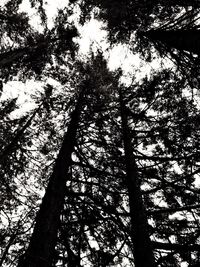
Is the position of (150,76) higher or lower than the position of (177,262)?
higher

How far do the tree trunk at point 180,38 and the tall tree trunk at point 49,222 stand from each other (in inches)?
137

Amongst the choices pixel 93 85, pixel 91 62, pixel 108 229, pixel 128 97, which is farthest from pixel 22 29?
pixel 108 229

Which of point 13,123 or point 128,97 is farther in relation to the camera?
point 13,123

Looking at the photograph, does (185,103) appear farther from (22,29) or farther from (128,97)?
(22,29)

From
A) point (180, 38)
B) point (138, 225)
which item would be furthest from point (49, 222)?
point (180, 38)

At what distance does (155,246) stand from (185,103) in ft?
13.0

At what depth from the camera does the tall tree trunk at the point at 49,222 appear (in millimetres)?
3408

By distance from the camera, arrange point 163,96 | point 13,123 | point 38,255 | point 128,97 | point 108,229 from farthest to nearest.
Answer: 1. point 13,123
2. point 128,97
3. point 163,96
4. point 108,229
5. point 38,255

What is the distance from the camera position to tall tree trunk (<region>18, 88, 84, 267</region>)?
134 inches

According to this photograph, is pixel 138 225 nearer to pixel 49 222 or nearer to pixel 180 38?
pixel 49 222

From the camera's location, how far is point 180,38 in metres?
5.29

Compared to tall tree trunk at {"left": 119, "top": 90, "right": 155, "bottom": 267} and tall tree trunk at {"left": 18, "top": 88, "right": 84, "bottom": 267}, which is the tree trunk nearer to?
tall tree trunk at {"left": 119, "top": 90, "right": 155, "bottom": 267}

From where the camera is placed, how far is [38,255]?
11.5ft

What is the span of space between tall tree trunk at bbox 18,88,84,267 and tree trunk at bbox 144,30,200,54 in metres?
3.47
